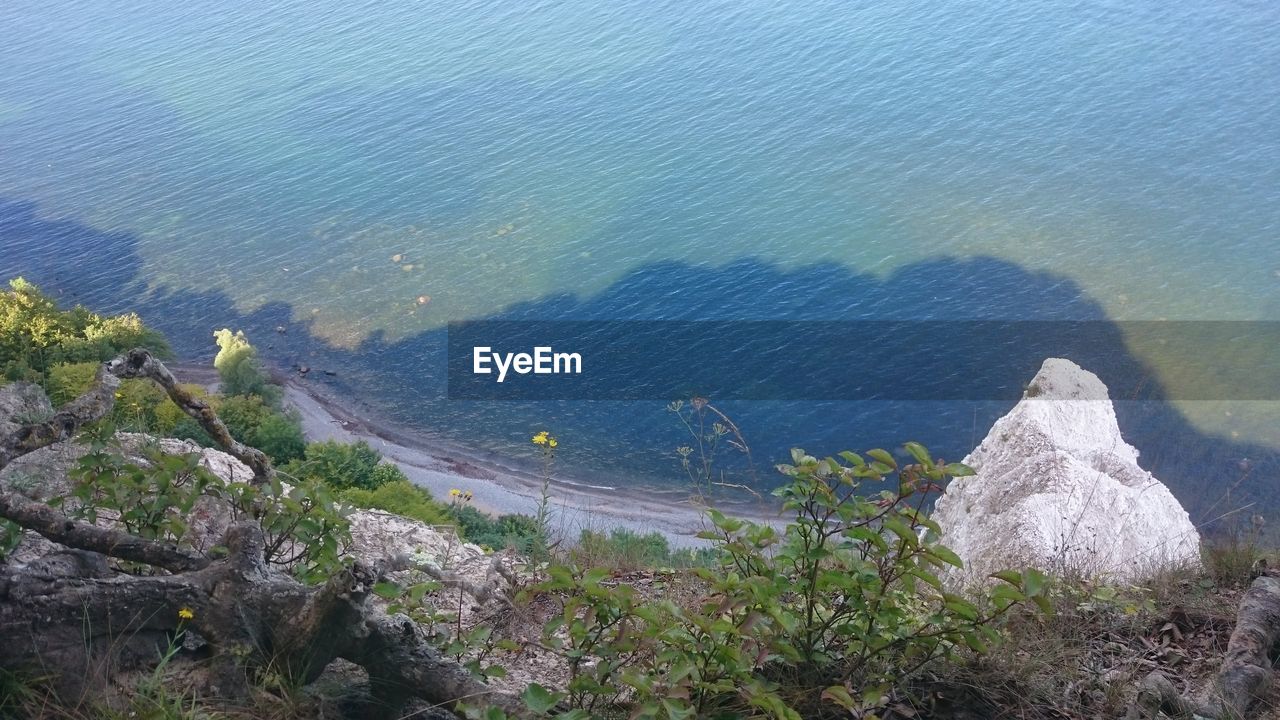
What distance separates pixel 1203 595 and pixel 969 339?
25.6 metres

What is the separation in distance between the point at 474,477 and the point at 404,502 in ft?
23.6

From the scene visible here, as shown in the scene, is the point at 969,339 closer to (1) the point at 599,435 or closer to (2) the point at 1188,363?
(2) the point at 1188,363

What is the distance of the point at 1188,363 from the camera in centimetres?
2892

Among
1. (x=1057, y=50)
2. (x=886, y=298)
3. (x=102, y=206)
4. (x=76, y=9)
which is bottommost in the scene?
(x=886, y=298)

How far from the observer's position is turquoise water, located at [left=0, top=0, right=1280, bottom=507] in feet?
107

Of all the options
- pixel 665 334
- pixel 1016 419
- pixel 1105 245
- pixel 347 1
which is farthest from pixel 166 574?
pixel 347 1

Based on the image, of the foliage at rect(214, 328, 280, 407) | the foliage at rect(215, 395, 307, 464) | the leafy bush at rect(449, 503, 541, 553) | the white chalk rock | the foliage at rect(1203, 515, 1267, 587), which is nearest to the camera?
the foliage at rect(1203, 515, 1267, 587)

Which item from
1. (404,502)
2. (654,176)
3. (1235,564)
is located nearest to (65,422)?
(1235,564)

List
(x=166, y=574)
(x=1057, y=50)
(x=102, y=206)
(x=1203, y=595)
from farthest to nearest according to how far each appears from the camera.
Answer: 1. (x=1057, y=50)
2. (x=102, y=206)
3. (x=1203, y=595)
4. (x=166, y=574)

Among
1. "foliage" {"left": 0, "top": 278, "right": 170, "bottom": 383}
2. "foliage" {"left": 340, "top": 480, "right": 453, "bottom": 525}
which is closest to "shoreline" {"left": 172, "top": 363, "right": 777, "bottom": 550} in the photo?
"foliage" {"left": 340, "top": 480, "right": 453, "bottom": 525}

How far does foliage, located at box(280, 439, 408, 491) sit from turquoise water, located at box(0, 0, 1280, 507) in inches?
203

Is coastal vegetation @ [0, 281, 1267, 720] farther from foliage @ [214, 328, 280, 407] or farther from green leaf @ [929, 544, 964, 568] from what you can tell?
foliage @ [214, 328, 280, 407]

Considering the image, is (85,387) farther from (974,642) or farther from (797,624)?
(974,642)

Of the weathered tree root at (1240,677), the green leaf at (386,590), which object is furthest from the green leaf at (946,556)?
the green leaf at (386,590)
